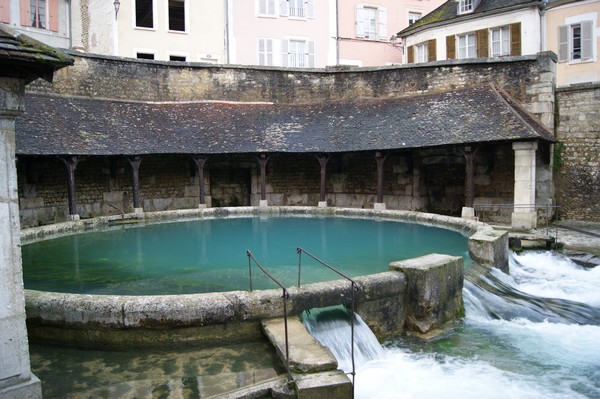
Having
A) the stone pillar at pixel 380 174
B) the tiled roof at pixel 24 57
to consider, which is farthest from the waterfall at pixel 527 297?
the stone pillar at pixel 380 174

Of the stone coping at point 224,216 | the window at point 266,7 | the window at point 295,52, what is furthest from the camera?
the window at point 295,52

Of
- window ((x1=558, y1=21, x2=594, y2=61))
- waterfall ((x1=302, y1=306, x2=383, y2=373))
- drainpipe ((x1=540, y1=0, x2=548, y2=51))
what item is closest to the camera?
waterfall ((x1=302, y1=306, x2=383, y2=373))

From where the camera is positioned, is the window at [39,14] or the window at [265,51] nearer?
the window at [39,14]

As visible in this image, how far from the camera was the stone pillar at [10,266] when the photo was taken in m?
3.41

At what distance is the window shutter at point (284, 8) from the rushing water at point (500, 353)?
17.5m

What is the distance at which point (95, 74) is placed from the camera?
1616cm

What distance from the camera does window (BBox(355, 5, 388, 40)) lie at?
78.8ft

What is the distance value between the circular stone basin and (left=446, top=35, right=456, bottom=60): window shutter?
1112 cm

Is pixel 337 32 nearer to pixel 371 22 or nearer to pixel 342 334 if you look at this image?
pixel 371 22

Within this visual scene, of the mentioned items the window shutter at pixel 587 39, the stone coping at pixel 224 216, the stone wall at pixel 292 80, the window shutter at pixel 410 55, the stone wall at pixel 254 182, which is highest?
the window shutter at pixel 410 55

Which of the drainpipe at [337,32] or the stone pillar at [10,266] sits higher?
the drainpipe at [337,32]

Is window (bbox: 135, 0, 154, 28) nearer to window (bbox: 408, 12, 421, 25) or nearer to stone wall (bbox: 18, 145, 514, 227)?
stone wall (bbox: 18, 145, 514, 227)

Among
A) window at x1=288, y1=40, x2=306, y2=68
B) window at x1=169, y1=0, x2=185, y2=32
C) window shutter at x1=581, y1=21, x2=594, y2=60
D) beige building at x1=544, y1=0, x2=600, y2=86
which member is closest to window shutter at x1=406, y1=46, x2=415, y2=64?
window at x1=288, y1=40, x2=306, y2=68

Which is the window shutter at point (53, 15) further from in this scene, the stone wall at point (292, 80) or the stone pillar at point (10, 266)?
the stone pillar at point (10, 266)
